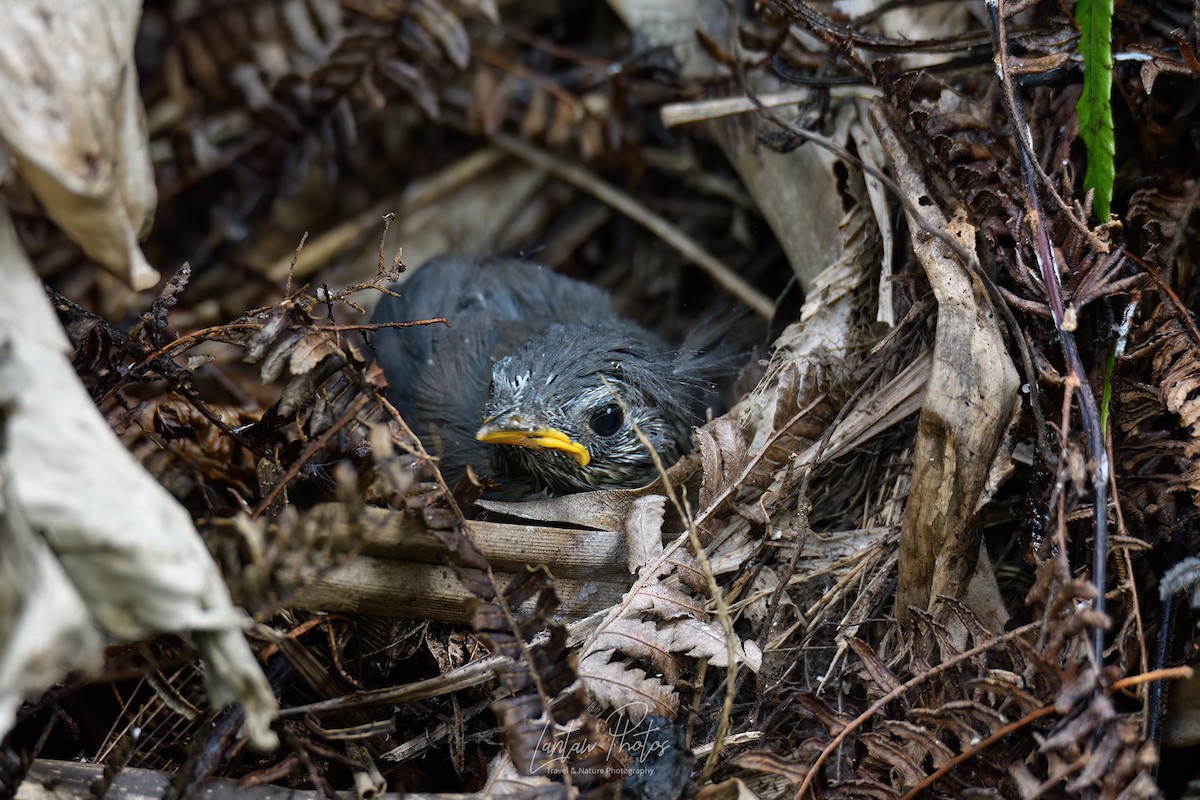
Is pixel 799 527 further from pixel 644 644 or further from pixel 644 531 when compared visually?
pixel 644 644

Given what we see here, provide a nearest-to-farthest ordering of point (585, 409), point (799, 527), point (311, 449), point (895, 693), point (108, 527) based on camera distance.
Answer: point (108, 527), point (895, 693), point (311, 449), point (799, 527), point (585, 409)

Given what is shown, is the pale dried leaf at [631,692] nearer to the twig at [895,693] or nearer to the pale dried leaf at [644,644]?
the pale dried leaf at [644,644]

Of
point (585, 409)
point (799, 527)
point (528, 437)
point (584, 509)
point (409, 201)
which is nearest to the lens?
point (799, 527)

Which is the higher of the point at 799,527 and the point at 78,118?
the point at 78,118

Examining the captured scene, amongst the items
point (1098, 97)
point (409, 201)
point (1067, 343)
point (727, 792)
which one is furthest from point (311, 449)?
point (409, 201)

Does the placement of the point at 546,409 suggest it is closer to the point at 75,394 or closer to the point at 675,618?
the point at 675,618

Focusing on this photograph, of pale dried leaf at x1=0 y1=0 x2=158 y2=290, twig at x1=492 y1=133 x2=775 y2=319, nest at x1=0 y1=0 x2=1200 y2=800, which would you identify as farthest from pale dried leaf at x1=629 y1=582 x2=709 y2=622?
twig at x1=492 y1=133 x2=775 y2=319

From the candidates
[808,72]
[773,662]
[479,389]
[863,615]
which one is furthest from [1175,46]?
[479,389]
